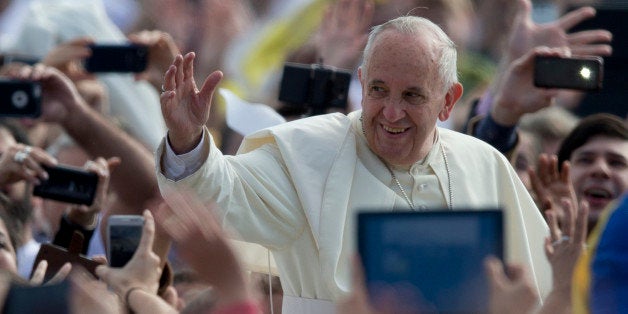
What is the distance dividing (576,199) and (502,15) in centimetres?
295

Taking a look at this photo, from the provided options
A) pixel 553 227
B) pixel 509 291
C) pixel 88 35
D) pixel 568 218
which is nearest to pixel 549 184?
pixel 553 227

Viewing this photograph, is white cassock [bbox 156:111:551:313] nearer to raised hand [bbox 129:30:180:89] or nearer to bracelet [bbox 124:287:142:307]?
bracelet [bbox 124:287:142:307]

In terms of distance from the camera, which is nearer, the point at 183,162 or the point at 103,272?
the point at 183,162

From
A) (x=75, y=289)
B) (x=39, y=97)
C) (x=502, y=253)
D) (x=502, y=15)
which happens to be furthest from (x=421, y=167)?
(x=502, y=15)

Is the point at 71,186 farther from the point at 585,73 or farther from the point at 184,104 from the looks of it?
the point at 585,73

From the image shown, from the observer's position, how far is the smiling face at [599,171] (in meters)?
6.41

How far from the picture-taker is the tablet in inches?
117

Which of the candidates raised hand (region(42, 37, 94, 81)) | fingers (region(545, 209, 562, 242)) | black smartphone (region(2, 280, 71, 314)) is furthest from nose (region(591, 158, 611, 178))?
black smartphone (region(2, 280, 71, 314))

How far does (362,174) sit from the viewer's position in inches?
205

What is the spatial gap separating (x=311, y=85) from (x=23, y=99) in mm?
1209

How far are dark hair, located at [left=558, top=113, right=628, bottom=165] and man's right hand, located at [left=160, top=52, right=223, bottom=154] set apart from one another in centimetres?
239

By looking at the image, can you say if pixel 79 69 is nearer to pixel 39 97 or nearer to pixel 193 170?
pixel 39 97

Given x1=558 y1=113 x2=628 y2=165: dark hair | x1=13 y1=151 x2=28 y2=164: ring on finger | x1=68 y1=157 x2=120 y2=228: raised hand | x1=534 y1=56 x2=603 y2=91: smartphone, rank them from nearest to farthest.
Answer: x1=13 y1=151 x2=28 y2=164: ring on finger, x1=68 y1=157 x2=120 y2=228: raised hand, x1=534 y1=56 x2=603 y2=91: smartphone, x1=558 y1=113 x2=628 y2=165: dark hair

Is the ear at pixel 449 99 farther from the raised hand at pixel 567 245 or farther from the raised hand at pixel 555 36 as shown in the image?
the raised hand at pixel 555 36
